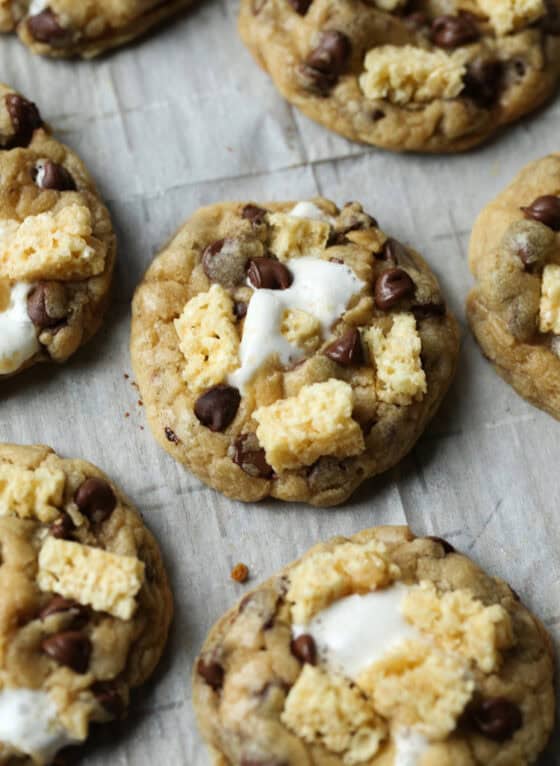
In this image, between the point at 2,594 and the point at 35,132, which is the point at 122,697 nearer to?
the point at 2,594

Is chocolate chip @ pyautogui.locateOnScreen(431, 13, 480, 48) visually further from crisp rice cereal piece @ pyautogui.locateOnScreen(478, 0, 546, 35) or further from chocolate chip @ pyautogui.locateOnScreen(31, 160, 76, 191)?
chocolate chip @ pyautogui.locateOnScreen(31, 160, 76, 191)

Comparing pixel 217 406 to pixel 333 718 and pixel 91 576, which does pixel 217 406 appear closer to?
pixel 91 576

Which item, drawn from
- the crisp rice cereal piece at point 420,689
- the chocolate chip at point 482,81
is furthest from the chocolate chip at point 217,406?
the chocolate chip at point 482,81

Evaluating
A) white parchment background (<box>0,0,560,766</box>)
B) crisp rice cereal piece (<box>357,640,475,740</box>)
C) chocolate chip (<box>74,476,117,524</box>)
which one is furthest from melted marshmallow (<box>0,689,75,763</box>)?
crisp rice cereal piece (<box>357,640,475,740</box>)

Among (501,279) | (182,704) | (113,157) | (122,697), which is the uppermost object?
(113,157)

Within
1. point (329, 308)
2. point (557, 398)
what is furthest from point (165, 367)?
point (557, 398)

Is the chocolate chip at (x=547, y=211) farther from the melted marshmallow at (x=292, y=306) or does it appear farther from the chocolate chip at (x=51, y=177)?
the chocolate chip at (x=51, y=177)
